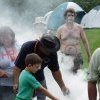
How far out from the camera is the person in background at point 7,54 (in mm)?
5770

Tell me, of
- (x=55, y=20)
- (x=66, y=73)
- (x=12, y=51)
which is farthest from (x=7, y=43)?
(x=55, y=20)

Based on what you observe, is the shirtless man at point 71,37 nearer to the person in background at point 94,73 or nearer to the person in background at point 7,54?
the person in background at point 7,54

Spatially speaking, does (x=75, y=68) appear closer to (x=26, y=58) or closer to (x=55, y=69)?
(x=55, y=69)

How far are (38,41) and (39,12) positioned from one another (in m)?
27.3

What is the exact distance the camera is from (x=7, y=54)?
5855 millimetres

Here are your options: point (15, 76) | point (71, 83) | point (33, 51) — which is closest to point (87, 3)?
point (71, 83)

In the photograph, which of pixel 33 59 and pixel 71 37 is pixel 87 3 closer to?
pixel 71 37

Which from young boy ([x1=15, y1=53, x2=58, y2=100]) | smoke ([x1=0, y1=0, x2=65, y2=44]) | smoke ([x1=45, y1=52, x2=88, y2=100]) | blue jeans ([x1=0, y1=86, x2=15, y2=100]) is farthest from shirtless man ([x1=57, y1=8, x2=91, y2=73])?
smoke ([x1=0, y1=0, x2=65, y2=44])

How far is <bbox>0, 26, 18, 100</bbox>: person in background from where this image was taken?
5770 millimetres

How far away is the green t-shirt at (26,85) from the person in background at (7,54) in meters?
0.70

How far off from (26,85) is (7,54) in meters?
0.84

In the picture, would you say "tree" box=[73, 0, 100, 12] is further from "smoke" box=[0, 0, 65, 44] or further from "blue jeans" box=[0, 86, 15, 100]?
"blue jeans" box=[0, 86, 15, 100]

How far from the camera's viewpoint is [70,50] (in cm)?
798

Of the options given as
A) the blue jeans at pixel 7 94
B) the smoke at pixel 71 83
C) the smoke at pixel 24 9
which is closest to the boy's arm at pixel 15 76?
the blue jeans at pixel 7 94
